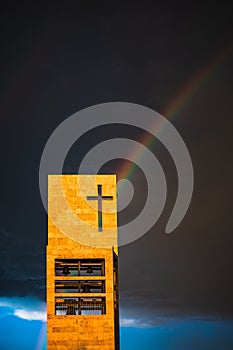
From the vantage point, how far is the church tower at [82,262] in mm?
67438

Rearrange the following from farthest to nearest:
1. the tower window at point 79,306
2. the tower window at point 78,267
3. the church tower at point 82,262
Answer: the tower window at point 78,267, the tower window at point 79,306, the church tower at point 82,262

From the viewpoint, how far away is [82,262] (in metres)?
70.7

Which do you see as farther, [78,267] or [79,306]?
[78,267]

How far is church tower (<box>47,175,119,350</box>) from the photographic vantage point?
221ft

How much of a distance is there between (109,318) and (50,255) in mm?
8237

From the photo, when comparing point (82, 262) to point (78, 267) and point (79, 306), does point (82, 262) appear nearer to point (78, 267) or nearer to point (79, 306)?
point (78, 267)

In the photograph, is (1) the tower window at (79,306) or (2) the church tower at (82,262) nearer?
(2) the church tower at (82,262)

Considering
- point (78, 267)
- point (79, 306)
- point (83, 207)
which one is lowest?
point (79, 306)

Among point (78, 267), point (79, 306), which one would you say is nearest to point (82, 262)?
point (78, 267)

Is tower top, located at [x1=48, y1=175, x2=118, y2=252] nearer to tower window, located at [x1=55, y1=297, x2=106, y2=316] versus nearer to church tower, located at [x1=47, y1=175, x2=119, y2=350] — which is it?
church tower, located at [x1=47, y1=175, x2=119, y2=350]

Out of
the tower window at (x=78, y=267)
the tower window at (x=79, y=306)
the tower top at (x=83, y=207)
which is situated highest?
the tower top at (x=83, y=207)

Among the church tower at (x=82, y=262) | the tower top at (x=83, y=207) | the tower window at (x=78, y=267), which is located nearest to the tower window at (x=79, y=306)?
the church tower at (x=82, y=262)

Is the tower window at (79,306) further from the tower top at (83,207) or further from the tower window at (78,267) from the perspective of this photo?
the tower top at (83,207)

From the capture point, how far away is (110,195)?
7188cm
